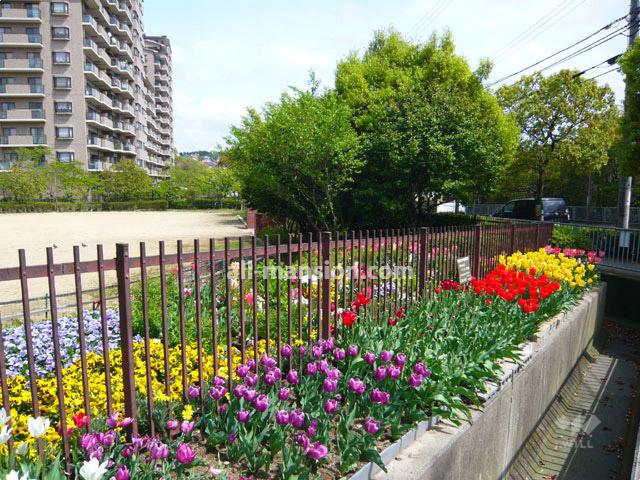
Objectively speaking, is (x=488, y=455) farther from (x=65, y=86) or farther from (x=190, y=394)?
(x=65, y=86)

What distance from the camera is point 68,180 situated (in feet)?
175

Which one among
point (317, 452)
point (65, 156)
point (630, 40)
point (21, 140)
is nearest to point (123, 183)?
point (65, 156)

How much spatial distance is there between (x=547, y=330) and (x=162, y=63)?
10846 cm

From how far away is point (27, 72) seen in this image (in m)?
54.3

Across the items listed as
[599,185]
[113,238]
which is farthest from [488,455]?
[599,185]

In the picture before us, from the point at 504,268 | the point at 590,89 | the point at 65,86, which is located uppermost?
the point at 65,86

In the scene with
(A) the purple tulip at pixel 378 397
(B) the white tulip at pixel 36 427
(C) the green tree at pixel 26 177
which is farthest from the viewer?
(C) the green tree at pixel 26 177

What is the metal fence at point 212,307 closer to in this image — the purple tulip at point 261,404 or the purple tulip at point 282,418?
the purple tulip at point 261,404

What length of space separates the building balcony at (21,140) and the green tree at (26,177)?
1.17 meters

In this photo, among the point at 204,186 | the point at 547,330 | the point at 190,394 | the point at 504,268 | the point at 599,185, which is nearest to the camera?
the point at 190,394

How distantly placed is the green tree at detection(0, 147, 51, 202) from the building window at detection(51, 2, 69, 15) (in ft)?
53.5

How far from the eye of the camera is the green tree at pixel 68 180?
53.3m

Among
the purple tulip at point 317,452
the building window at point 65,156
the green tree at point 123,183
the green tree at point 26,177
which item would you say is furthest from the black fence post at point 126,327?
the building window at point 65,156

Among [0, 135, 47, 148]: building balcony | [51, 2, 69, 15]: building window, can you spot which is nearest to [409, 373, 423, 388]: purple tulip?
[0, 135, 47, 148]: building balcony
